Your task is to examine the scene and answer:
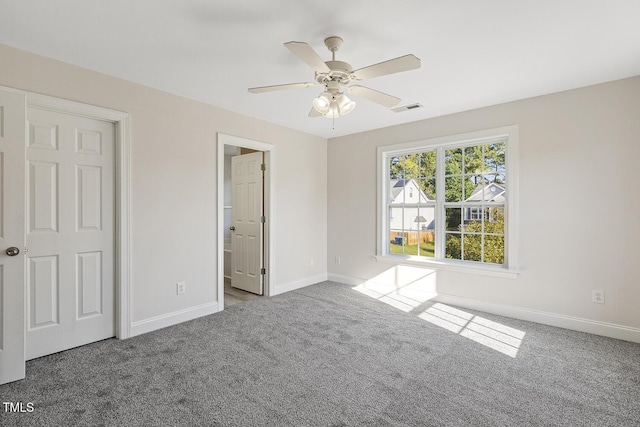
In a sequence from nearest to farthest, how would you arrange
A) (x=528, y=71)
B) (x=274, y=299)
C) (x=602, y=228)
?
1. (x=528, y=71)
2. (x=602, y=228)
3. (x=274, y=299)

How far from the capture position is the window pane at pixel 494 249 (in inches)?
145

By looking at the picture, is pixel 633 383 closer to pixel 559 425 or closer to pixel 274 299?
pixel 559 425

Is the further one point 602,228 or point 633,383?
point 602,228

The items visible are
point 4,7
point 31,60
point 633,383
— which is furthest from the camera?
point 31,60

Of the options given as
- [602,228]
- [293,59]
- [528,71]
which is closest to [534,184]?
[602,228]

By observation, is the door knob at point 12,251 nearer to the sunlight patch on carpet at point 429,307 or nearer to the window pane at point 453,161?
the sunlight patch on carpet at point 429,307

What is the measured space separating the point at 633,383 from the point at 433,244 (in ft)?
7.48

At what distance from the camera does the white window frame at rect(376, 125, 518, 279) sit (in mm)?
3477

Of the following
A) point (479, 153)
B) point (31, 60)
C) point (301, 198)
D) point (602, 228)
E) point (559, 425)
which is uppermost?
point (31, 60)

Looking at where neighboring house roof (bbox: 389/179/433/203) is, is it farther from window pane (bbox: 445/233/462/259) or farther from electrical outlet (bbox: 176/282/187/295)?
electrical outlet (bbox: 176/282/187/295)

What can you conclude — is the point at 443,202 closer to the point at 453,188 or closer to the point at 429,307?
the point at 453,188

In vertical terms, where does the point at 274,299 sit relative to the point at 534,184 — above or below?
below

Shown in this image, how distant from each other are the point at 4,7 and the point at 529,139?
4.49 m

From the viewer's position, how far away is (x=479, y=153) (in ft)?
12.6
